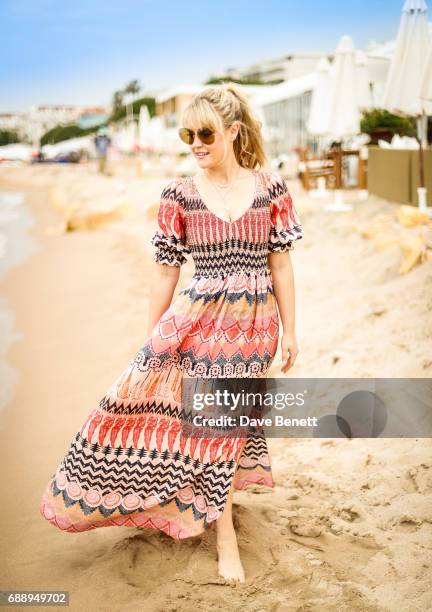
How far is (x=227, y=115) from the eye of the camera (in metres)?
2.22

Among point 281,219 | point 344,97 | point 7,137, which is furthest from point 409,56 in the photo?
point 7,137

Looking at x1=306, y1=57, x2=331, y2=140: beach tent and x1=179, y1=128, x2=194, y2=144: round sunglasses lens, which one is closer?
x1=179, y1=128, x2=194, y2=144: round sunglasses lens

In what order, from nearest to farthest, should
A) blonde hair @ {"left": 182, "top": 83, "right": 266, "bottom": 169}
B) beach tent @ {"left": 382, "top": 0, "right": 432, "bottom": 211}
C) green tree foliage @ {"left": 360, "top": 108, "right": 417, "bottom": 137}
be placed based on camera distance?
blonde hair @ {"left": 182, "top": 83, "right": 266, "bottom": 169}, beach tent @ {"left": 382, "top": 0, "right": 432, "bottom": 211}, green tree foliage @ {"left": 360, "top": 108, "right": 417, "bottom": 137}

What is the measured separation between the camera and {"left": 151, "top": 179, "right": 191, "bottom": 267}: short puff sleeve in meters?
2.31

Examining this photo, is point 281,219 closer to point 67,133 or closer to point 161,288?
point 161,288

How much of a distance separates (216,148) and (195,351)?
0.69m

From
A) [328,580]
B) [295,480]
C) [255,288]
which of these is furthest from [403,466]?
[255,288]

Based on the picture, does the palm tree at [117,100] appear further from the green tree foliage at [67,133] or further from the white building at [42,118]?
the white building at [42,118]

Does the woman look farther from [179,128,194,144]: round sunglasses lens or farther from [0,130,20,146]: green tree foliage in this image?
[0,130,20,146]: green tree foliage

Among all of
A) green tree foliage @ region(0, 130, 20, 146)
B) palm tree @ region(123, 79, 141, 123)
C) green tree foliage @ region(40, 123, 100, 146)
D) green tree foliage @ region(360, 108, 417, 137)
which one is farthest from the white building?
green tree foliage @ region(360, 108, 417, 137)

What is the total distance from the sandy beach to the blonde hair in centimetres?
148

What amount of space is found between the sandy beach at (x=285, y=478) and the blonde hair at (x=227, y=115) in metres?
1.48

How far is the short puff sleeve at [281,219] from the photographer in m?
2.33

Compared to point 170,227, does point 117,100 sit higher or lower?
higher
